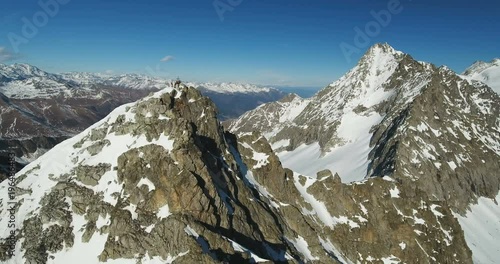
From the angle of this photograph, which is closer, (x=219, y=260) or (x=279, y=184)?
(x=219, y=260)

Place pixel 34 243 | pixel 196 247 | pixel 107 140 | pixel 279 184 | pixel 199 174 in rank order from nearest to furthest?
1. pixel 196 247
2. pixel 34 243
3. pixel 199 174
4. pixel 107 140
5. pixel 279 184

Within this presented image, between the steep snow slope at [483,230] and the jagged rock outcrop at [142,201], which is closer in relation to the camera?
the jagged rock outcrop at [142,201]

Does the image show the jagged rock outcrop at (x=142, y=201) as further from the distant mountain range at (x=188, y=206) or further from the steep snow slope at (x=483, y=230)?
the steep snow slope at (x=483, y=230)

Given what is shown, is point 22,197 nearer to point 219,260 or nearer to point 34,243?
point 34,243

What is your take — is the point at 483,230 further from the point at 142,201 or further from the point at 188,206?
the point at 142,201

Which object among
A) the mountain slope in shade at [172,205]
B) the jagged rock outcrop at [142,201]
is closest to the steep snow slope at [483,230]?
the mountain slope in shade at [172,205]

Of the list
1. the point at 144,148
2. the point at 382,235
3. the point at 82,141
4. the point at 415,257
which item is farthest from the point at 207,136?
the point at 415,257

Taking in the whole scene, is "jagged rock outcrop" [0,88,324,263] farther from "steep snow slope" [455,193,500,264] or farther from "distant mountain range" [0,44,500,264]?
"steep snow slope" [455,193,500,264]

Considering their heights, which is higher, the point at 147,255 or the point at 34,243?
the point at 147,255

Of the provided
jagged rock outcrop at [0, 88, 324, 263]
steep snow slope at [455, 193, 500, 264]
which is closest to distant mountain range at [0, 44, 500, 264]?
jagged rock outcrop at [0, 88, 324, 263]
